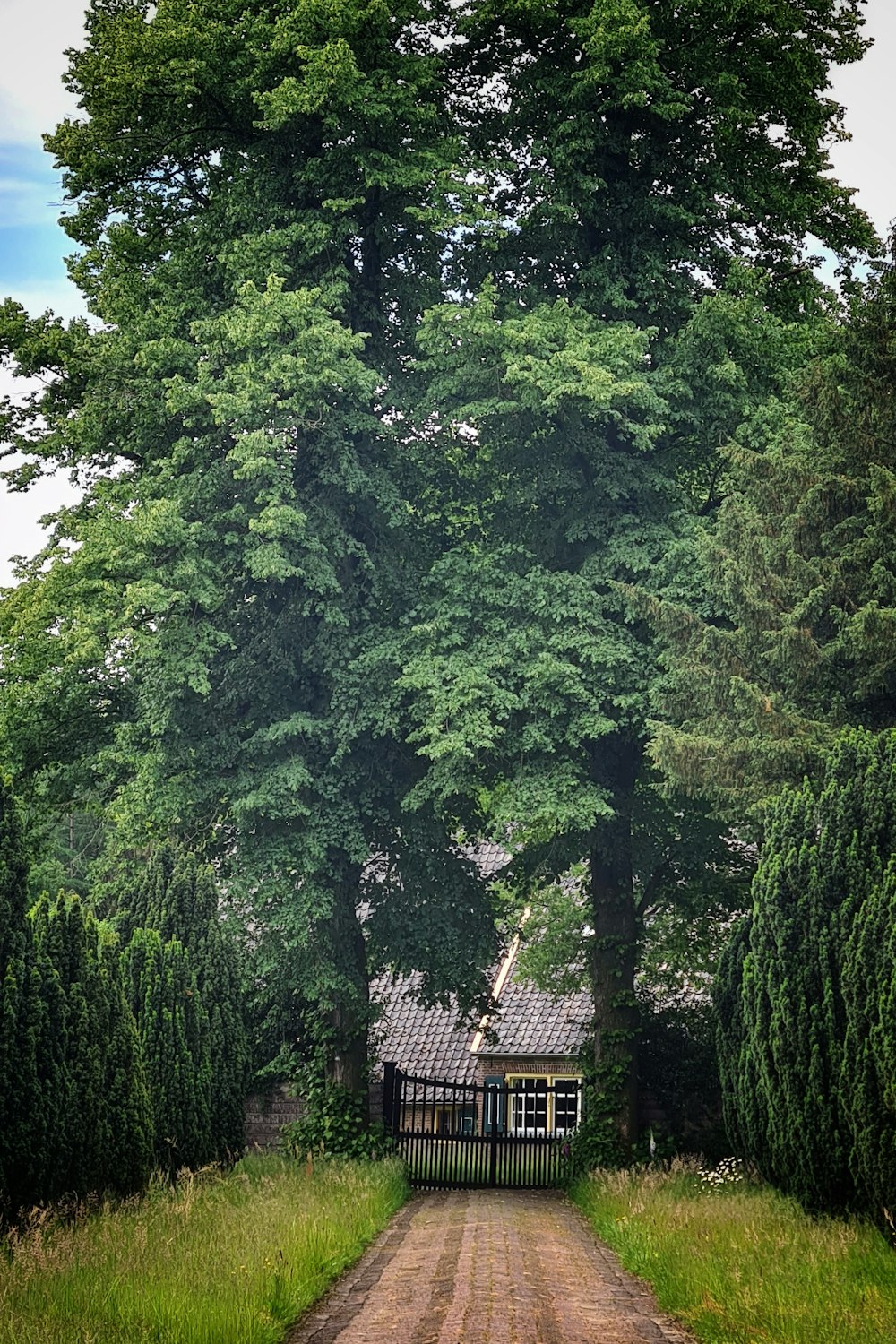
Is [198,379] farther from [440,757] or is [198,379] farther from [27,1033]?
[27,1033]

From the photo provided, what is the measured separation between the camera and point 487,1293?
1073 cm

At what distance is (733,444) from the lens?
19.2 meters

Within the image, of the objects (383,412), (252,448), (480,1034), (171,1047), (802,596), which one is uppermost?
(383,412)

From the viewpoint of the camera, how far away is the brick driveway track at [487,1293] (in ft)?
30.0

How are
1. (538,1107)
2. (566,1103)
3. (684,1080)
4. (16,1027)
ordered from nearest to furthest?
(16,1027) → (684,1080) → (566,1103) → (538,1107)

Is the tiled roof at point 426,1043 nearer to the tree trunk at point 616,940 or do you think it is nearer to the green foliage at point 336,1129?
the green foliage at point 336,1129

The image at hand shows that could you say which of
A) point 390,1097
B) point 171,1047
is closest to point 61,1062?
point 171,1047

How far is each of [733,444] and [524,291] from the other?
16.5 feet

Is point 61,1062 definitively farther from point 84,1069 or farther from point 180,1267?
point 180,1267

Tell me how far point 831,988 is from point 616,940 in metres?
9.45

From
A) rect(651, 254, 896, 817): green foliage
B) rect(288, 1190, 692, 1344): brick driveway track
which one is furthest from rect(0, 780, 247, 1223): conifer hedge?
rect(651, 254, 896, 817): green foliage

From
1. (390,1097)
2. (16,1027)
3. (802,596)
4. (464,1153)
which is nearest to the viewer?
(16,1027)

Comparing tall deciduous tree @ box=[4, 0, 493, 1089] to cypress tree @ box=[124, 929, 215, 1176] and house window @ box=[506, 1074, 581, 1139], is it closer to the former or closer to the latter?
cypress tree @ box=[124, 929, 215, 1176]

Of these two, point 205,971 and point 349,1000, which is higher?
point 205,971
